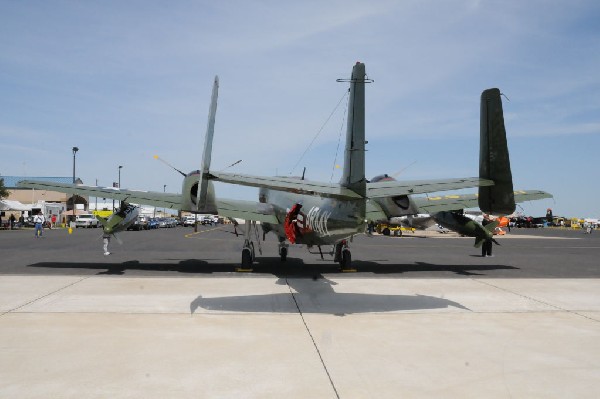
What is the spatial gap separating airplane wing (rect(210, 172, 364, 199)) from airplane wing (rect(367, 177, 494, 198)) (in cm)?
69

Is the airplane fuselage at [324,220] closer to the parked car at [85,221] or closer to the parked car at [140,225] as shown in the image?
the parked car at [140,225]

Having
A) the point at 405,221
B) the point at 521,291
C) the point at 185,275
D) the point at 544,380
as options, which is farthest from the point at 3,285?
the point at 405,221

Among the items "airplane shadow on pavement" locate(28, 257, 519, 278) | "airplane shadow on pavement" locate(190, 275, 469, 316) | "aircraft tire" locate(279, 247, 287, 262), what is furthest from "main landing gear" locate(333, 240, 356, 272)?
"airplane shadow on pavement" locate(190, 275, 469, 316)

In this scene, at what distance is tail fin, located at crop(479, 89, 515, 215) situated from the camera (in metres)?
10.1

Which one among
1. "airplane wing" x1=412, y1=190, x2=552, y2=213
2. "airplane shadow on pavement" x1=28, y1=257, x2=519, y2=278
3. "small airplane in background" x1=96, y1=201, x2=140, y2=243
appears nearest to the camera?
"airplane shadow on pavement" x1=28, y1=257, x2=519, y2=278

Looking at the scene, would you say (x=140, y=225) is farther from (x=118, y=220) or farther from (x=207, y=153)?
(x=207, y=153)

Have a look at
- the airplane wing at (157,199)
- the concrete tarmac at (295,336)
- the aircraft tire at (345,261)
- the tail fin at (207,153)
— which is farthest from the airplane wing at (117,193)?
the tail fin at (207,153)

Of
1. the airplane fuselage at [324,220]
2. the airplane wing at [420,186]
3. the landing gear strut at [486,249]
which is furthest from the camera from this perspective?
the landing gear strut at [486,249]

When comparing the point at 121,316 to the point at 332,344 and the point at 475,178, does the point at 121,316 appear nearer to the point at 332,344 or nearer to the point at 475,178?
the point at 332,344

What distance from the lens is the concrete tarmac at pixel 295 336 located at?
677cm

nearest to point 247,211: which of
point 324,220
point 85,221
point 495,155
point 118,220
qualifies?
point 118,220

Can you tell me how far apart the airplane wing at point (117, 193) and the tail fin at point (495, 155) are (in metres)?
14.0

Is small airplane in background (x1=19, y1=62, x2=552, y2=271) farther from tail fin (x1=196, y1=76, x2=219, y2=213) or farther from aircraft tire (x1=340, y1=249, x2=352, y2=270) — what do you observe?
aircraft tire (x1=340, y1=249, x2=352, y2=270)

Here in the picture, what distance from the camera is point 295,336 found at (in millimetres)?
9484
